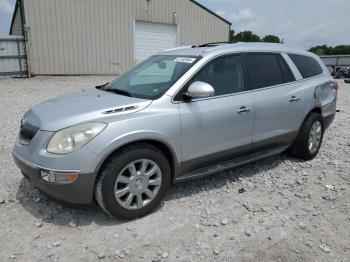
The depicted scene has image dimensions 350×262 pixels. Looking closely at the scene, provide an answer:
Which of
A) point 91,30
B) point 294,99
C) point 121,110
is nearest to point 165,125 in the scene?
point 121,110

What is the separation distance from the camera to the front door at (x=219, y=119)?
11.5 feet

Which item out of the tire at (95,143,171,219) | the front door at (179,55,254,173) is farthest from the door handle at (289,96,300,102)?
the tire at (95,143,171,219)

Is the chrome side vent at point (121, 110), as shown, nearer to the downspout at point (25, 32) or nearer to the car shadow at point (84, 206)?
the car shadow at point (84, 206)

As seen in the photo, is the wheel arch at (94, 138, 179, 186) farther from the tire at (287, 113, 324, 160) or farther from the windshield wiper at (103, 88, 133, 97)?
the tire at (287, 113, 324, 160)

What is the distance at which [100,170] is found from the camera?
305 centimetres

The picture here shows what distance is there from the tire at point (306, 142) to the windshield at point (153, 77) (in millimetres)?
2106

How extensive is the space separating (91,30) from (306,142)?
14.2 metres

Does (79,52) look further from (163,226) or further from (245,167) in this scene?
(163,226)

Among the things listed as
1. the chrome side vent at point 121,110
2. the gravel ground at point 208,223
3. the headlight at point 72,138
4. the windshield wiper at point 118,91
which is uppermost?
the windshield wiper at point 118,91

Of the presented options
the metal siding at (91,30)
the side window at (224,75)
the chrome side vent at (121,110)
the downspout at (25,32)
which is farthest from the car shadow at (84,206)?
the metal siding at (91,30)

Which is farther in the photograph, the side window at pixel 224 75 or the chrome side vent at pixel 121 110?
the side window at pixel 224 75

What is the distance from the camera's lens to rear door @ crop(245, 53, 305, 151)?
414 cm

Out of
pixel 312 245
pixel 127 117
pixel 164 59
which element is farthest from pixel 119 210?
pixel 164 59

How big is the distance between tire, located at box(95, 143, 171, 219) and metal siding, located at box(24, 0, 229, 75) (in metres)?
14.0
